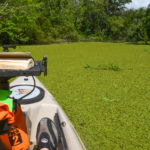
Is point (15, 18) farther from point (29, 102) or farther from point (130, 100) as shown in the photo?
point (29, 102)

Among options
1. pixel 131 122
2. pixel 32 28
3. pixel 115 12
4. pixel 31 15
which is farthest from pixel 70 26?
pixel 131 122

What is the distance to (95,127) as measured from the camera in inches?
90.3

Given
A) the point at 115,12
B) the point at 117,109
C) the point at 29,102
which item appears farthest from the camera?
the point at 115,12

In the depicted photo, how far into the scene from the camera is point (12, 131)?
38.5 inches

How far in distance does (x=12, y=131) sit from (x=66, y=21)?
1955cm

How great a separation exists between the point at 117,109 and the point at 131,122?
1.28 feet

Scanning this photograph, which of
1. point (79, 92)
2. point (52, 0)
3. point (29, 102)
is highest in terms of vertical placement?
point (52, 0)

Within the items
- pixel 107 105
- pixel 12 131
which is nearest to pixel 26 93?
pixel 12 131

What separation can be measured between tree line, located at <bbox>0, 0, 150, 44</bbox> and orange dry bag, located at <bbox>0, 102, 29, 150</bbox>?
6737mm

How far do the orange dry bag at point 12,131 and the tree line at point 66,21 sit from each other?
674 cm

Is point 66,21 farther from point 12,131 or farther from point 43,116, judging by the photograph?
point 12,131

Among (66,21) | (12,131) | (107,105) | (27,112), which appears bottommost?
(107,105)

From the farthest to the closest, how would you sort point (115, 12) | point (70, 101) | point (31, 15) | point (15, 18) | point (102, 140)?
point (115, 12), point (31, 15), point (15, 18), point (70, 101), point (102, 140)

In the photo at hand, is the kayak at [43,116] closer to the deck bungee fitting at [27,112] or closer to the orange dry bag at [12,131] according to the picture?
the deck bungee fitting at [27,112]
